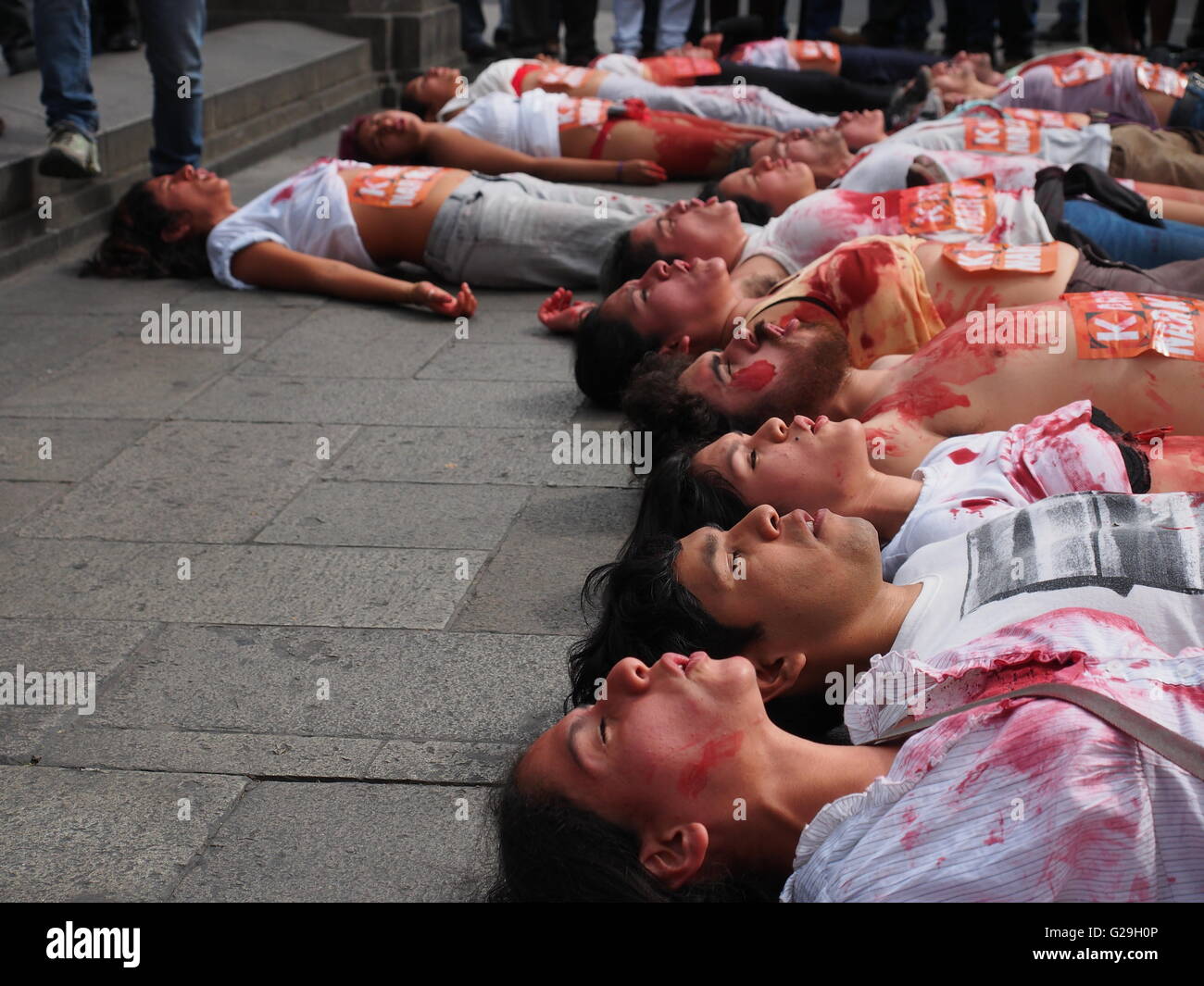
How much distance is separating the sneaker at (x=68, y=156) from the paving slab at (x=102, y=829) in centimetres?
394

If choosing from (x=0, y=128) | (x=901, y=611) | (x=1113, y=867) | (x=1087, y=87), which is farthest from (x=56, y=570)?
(x=1087, y=87)

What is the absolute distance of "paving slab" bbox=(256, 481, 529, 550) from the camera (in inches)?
142

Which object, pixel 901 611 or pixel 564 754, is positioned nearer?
pixel 564 754

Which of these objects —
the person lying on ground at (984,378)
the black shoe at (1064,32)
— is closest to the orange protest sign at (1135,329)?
the person lying on ground at (984,378)

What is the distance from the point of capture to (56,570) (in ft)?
11.4

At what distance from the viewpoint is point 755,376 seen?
3461mm

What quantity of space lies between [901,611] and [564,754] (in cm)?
74

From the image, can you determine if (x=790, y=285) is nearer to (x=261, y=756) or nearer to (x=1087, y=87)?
(x=261, y=756)

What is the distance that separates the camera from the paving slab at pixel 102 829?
2.31 m

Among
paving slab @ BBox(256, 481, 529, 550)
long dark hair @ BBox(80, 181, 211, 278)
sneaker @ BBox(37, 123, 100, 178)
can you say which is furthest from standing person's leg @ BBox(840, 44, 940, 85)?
paving slab @ BBox(256, 481, 529, 550)

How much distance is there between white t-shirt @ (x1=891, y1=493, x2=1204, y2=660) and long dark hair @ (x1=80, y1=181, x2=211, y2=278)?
4.44 meters

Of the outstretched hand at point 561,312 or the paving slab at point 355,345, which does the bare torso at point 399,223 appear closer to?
the paving slab at point 355,345

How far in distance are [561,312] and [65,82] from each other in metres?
2.53

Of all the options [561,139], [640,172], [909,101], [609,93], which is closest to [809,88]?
[909,101]
